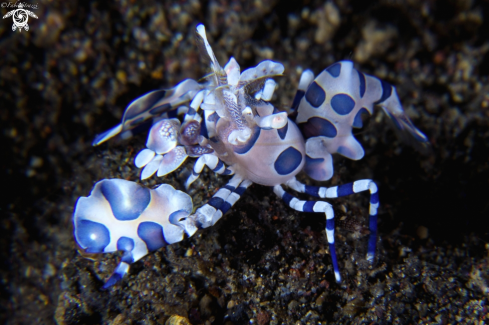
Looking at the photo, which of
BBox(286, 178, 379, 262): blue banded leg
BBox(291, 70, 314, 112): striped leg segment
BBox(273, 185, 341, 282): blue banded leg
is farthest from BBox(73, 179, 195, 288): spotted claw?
BBox(291, 70, 314, 112): striped leg segment

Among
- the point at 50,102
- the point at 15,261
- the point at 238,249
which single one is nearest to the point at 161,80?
the point at 50,102

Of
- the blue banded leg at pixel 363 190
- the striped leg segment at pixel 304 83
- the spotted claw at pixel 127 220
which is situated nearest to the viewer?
the spotted claw at pixel 127 220

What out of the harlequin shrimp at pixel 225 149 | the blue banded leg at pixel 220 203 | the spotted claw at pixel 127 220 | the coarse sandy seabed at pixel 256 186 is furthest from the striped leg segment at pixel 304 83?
the spotted claw at pixel 127 220

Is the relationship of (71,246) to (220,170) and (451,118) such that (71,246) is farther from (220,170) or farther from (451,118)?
(451,118)

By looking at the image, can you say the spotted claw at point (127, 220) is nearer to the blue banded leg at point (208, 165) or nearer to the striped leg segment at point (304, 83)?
the blue banded leg at point (208, 165)

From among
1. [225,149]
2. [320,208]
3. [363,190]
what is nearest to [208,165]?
[225,149]

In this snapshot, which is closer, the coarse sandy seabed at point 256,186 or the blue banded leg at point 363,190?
the coarse sandy seabed at point 256,186

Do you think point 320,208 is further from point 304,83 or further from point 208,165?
point 304,83

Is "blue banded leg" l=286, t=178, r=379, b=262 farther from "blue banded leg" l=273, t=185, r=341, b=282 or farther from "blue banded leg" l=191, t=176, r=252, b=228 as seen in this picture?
"blue banded leg" l=191, t=176, r=252, b=228
